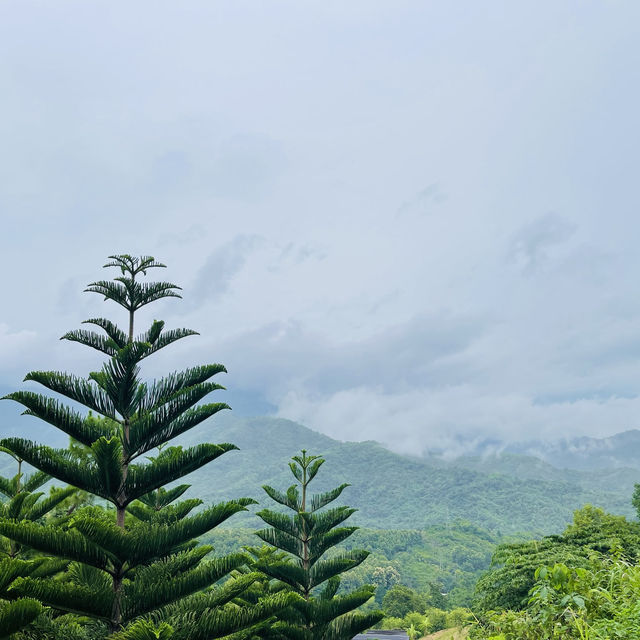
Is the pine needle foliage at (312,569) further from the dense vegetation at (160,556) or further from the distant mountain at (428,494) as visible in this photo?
the distant mountain at (428,494)

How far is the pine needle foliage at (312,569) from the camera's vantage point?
7.79 metres

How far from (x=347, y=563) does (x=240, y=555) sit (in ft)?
13.0

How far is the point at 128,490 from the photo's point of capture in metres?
5.23

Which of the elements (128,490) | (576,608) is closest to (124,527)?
(128,490)

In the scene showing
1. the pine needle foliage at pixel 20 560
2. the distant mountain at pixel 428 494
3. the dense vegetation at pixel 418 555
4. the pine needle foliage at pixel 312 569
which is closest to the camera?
the pine needle foliage at pixel 20 560

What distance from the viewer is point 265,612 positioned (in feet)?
17.5

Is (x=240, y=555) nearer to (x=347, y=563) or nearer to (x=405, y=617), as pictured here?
(x=347, y=563)

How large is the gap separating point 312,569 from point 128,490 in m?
4.41

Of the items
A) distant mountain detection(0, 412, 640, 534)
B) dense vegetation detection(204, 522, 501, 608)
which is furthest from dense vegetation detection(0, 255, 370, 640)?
distant mountain detection(0, 412, 640, 534)

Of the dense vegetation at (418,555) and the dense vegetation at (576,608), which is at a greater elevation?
the dense vegetation at (576,608)

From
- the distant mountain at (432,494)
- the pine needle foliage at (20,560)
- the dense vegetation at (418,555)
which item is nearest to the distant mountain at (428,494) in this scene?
the distant mountain at (432,494)

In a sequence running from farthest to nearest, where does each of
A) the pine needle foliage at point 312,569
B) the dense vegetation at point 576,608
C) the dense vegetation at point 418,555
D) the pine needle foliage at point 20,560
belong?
the dense vegetation at point 418,555 → the pine needle foliage at point 312,569 → the pine needle foliage at point 20,560 → the dense vegetation at point 576,608

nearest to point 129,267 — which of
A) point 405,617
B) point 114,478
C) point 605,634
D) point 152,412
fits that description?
point 152,412

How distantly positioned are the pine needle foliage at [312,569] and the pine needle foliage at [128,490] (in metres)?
2.30
